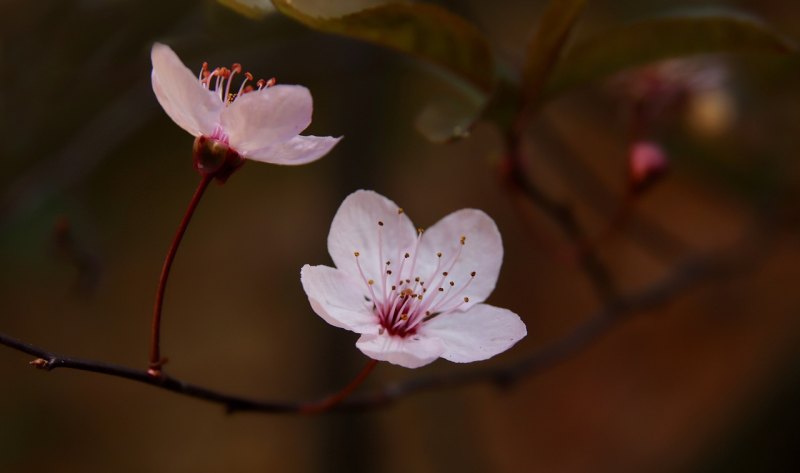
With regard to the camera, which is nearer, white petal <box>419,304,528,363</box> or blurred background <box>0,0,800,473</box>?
white petal <box>419,304,528,363</box>

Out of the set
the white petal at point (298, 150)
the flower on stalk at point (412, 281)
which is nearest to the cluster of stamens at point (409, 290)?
the flower on stalk at point (412, 281)

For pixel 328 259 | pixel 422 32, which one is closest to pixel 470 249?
pixel 422 32

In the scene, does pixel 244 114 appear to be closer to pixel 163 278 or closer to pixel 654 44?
pixel 163 278

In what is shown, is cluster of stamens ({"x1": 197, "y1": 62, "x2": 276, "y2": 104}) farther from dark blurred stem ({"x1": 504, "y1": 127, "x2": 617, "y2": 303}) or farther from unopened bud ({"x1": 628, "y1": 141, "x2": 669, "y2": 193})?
unopened bud ({"x1": 628, "y1": 141, "x2": 669, "y2": 193})

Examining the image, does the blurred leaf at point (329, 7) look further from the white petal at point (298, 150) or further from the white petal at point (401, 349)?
the white petal at point (401, 349)

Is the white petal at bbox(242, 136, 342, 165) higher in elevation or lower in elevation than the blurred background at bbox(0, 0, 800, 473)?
higher

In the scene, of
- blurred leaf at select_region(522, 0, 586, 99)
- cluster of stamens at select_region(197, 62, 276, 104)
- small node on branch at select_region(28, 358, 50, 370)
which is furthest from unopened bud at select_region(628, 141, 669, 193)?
small node on branch at select_region(28, 358, 50, 370)
